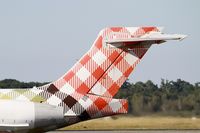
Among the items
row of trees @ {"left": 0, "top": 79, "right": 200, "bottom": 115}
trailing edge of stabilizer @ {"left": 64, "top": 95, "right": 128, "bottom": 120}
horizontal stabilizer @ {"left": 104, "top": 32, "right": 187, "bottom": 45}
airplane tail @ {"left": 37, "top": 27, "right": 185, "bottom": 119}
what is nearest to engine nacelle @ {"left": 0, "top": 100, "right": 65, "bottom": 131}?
airplane tail @ {"left": 37, "top": 27, "right": 185, "bottom": 119}

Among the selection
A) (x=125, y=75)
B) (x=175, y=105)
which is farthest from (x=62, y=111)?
(x=175, y=105)

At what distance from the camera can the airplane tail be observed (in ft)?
71.2

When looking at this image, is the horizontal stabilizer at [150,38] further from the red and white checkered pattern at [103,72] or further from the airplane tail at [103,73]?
the red and white checkered pattern at [103,72]

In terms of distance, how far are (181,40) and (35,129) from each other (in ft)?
18.5

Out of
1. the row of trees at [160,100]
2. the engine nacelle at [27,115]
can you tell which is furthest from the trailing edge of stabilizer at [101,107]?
the row of trees at [160,100]

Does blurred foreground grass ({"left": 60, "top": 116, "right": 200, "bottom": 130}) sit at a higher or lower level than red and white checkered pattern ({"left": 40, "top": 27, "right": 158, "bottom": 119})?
lower

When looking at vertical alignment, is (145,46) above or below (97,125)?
above

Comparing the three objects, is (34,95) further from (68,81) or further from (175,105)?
(175,105)

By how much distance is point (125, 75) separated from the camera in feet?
72.4

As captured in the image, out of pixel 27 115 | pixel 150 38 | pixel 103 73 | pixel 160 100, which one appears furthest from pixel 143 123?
pixel 27 115

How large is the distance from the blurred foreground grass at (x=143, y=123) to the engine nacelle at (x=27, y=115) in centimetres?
758

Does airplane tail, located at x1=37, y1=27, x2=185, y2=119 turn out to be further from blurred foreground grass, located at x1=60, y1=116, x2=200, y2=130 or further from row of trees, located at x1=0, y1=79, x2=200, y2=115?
A: blurred foreground grass, located at x1=60, y1=116, x2=200, y2=130

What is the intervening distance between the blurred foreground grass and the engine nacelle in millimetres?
7584

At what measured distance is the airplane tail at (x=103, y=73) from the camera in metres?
21.7
